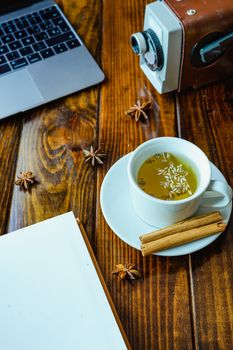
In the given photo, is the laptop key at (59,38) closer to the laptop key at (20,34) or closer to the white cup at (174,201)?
the laptop key at (20,34)

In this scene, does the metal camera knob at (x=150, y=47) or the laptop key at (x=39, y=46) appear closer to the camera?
the metal camera knob at (x=150, y=47)

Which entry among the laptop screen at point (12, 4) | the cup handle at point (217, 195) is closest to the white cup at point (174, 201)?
the cup handle at point (217, 195)

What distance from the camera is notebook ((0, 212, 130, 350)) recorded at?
2.02ft

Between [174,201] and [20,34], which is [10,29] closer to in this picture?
[20,34]

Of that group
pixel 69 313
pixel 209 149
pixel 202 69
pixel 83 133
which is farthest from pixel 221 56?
pixel 69 313

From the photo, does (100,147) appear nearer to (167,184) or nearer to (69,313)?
(167,184)

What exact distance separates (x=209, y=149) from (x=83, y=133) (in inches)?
8.7

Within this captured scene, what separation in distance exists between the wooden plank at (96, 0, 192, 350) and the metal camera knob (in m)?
0.07

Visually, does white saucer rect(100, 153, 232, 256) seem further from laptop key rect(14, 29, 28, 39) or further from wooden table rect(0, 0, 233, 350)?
laptop key rect(14, 29, 28, 39)

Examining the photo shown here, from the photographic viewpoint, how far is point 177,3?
785mm

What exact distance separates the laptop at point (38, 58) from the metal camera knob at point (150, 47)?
10cm

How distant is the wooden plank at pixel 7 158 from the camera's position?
76 centimetres

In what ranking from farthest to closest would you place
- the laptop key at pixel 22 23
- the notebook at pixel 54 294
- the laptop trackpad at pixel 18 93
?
the laptop key at pixel 22 23 < the laptop trackpad at pixel 18 93 < the notebook at pixel 54 294

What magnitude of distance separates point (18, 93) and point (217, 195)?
42cm
